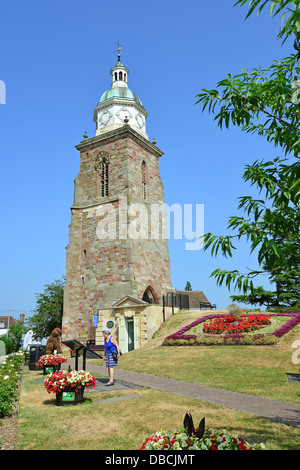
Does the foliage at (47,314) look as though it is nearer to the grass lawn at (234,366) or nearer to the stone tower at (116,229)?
the stone tower at (116,229)

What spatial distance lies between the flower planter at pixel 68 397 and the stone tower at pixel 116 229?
15.3 meters

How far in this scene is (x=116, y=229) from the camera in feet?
90.6

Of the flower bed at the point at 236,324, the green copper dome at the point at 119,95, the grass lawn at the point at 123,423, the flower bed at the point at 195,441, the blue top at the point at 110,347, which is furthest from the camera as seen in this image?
the green copper dome at the point at 119,95

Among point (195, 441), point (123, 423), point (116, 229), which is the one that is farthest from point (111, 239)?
point (195, 441)

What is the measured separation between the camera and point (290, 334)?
1556cm

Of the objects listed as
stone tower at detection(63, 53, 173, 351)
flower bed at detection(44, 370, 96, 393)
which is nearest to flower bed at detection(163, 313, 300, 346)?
stone tower at detection(63, 53, 173, 351)

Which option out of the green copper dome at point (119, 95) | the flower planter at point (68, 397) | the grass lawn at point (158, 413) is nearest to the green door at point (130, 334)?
the grass lawn at point (158, 413)

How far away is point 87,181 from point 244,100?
27.3m

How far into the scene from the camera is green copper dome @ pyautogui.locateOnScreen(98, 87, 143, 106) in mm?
31750

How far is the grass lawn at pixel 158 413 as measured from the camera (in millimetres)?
5160

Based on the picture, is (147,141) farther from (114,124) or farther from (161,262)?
(161,262)

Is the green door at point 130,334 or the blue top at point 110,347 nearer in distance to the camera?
the blue top at point 110,347
